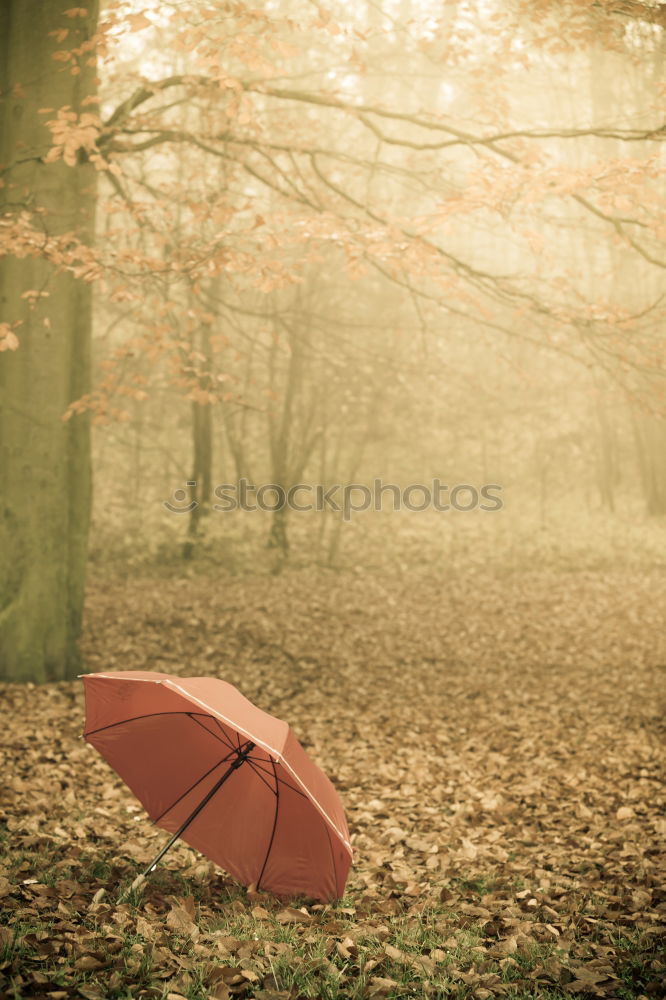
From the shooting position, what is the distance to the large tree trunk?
22.5ft

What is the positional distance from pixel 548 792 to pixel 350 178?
1024 centimetres

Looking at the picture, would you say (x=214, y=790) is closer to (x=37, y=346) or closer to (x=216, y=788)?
(x=216, y=788)

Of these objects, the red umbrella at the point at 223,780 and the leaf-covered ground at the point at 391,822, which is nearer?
the leaf-covered ground at the point at 391,822

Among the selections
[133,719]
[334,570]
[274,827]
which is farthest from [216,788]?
[334,570]

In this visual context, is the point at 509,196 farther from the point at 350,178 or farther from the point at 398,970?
the point at 350,178

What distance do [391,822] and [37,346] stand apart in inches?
200

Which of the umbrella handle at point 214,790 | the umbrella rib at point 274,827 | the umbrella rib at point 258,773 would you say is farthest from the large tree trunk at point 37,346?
the umbrella rib at point 274,827

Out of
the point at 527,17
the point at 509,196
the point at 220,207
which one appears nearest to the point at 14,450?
the point at 220,207

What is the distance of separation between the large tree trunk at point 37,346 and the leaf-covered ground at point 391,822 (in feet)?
2.34

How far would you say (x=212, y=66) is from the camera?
20.1ft

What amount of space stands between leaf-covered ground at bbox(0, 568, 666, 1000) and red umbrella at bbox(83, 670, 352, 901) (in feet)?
0.81

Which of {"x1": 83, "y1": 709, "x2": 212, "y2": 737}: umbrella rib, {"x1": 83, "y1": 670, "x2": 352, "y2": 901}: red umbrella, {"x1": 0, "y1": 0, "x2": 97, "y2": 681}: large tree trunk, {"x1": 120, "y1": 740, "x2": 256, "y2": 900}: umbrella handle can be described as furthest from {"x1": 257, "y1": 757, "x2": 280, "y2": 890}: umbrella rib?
{"x1": 0, "y1": 0, "x2": 97, "y2": 681}: large tree trunk

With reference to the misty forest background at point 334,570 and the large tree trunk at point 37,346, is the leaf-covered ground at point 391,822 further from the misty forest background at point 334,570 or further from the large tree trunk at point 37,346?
the large tree trunk at point 37,346

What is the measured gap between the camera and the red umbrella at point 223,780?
346 centimetres
